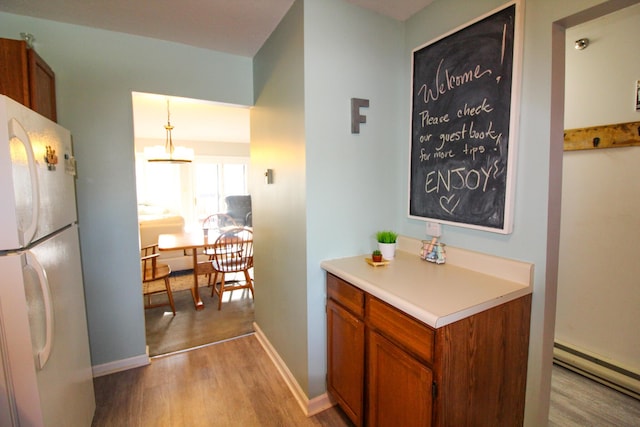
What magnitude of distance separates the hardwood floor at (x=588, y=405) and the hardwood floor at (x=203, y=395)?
4.08ft

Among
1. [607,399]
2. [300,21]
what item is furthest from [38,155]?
[607,399]

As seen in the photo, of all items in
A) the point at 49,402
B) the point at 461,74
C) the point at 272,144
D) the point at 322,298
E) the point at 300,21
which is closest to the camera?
the point at 49,402

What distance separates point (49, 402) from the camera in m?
1.12

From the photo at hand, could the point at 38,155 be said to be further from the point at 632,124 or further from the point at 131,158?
the point at 632,124

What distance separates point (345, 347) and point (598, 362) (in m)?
1.75

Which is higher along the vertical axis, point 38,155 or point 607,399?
point 38,155

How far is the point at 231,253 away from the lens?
3.41 metres

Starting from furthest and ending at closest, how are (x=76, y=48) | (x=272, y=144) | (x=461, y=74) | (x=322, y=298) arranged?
1. (x=272, y=144)
2. (x=76, y=48)
3. (x=322, y=298)
4. (x=461, y=74)

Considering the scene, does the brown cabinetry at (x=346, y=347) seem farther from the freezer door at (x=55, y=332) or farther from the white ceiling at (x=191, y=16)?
the white ceiling at (x=191, y=16)

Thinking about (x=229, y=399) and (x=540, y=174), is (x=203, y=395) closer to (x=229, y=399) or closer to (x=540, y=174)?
(x=229, y=399)

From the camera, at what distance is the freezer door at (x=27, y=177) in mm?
941

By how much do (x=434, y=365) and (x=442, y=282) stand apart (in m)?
0.41

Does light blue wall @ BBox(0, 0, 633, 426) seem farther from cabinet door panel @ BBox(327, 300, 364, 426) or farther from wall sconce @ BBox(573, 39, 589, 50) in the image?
wall sconce @ BBox(573, 39, 589, 50)

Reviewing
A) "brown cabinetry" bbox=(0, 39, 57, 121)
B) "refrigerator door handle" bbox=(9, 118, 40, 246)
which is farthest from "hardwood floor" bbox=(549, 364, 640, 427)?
"brown cabinetry" bbox=(0, 39, 57, 121)
